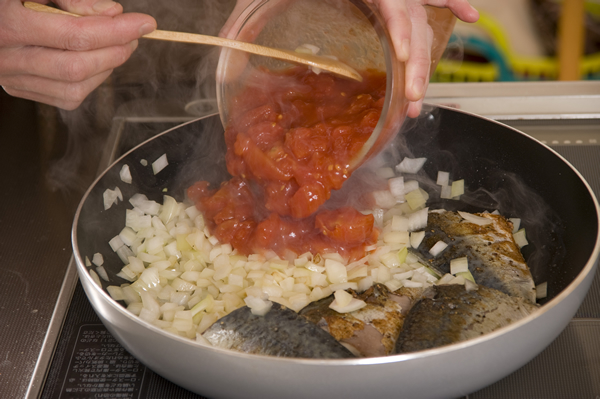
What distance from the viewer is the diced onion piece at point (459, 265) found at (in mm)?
1895

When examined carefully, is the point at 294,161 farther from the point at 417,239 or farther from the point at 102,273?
the point at 102,273

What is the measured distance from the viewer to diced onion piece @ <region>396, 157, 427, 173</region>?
2.38 m

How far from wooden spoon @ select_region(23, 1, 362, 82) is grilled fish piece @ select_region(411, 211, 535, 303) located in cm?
67

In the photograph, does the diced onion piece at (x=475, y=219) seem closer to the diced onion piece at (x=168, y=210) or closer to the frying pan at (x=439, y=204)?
the frying pan at (x=439, y=204)

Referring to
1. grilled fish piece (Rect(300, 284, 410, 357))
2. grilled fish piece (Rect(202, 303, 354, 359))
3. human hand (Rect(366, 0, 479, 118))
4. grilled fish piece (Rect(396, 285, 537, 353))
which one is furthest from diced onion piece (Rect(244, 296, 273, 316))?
human hand (Rect(366, 0, 479, 118))

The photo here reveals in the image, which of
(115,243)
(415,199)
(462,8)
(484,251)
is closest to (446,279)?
(484,251)

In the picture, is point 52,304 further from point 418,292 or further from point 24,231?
point 418,292

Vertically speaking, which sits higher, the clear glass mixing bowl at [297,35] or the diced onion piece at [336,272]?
the clear glass mixing bowl at [297,35]

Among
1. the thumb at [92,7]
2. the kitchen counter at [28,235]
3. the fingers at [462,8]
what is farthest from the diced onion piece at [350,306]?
the fingers at [462,8]

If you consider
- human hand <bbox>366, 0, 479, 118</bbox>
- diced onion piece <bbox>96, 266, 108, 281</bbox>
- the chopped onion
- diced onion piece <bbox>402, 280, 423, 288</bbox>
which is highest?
human hand <bbox>366, 0, 479, 118</bbox>

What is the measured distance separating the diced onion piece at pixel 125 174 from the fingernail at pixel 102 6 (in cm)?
76

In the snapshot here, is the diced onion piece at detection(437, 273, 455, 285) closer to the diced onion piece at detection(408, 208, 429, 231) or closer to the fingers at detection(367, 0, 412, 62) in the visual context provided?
the diced onion piece at detection(408, 208, 429, 231)

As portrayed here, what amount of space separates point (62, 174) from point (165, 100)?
697 mm

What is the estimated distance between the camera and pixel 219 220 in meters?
2.09
